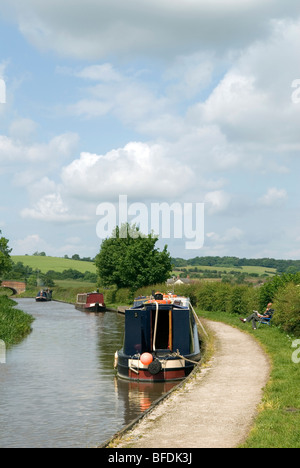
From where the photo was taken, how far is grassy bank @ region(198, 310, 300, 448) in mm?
8633

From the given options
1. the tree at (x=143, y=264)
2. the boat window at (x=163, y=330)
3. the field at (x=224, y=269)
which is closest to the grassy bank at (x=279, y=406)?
the boat window at (x=163, y=330)

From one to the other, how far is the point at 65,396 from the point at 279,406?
7438mm

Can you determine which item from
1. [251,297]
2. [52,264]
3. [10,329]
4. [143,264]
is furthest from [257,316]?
[52,264]

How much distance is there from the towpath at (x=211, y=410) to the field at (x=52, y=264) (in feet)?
431

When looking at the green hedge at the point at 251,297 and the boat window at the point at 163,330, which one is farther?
the green hedge at the point at 251,297

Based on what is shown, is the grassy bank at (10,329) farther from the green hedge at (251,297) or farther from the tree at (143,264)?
the tree at (143,264)

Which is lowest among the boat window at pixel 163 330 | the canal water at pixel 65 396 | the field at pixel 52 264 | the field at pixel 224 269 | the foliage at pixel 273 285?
the canal water at pixel 65 396

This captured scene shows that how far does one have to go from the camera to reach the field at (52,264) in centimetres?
14895

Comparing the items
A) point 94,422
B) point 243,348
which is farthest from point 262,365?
point 94,422

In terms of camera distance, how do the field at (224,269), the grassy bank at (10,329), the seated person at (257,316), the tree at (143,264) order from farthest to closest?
the field at (224,269) < the tree at (143,264) < the grassy bank at (10,329) < the seated person at (257,316)

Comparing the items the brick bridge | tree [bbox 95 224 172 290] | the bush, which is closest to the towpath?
the bush
